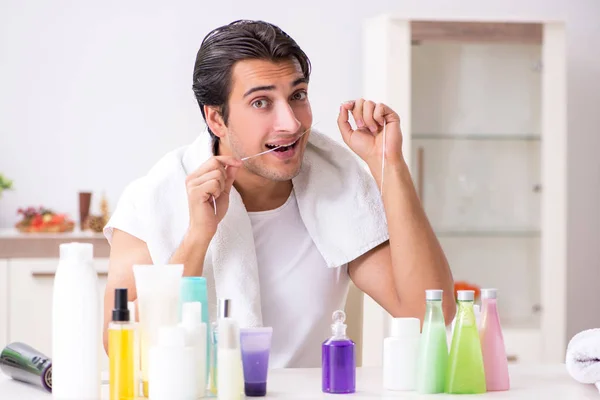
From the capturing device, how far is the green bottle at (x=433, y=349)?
Result: 136 centimetres

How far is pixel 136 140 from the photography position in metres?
3.32

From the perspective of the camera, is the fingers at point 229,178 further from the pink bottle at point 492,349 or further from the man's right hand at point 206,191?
the pink bottle at point 492,349

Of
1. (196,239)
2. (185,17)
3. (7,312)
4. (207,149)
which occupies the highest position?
(185,17)

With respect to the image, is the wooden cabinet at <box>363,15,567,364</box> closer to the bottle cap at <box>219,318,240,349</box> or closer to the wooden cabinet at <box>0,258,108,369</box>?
the wooden cabinet at <box>0,258,108,369</box>

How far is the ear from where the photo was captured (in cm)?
198

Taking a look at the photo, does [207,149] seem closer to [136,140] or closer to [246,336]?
[246,336]

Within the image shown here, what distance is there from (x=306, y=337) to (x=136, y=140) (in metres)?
1.61

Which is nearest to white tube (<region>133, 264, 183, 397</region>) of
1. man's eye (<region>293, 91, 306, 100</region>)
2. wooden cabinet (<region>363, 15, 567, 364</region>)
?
man's eye (<region>293, 91, 306, 100</region>)

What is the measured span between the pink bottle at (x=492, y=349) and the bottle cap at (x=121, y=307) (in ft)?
1.81

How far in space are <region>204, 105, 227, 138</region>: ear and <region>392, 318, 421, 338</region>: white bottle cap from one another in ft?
2.45

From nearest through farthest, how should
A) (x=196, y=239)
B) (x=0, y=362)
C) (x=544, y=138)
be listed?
(x=0, y=362) < (x=196, y=239) < (x=544, y=138)

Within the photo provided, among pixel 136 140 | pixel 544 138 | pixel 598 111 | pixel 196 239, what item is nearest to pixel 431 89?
pixel 544 138

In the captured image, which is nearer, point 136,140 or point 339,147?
point 339,147

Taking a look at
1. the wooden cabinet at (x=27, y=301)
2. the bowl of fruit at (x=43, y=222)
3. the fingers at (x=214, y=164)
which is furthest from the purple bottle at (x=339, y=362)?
the bowl of fruit at (x=43, y=222)
